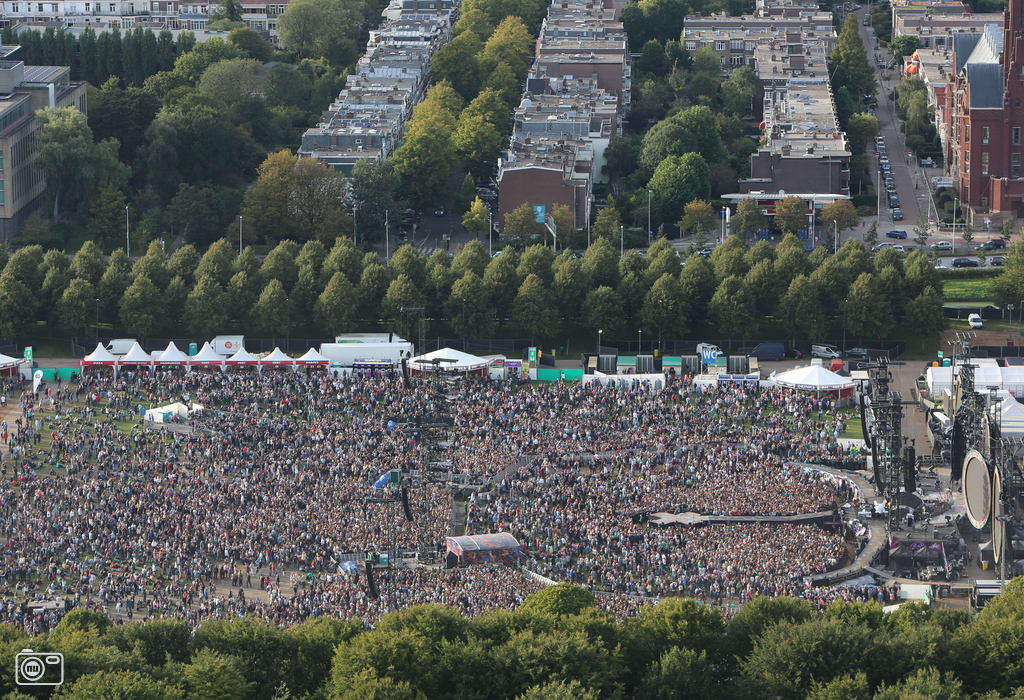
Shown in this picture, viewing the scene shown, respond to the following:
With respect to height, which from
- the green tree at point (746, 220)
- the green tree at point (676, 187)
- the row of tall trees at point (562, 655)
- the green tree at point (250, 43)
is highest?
the green tree at point (250, 43)

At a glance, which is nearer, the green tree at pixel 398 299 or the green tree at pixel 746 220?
the green tree at pixel 398 299

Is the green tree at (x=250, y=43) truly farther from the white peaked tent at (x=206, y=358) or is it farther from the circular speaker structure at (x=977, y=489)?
the circular speaker structure at (x=977, y=489)

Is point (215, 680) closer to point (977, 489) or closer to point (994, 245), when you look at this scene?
point (977, 489)

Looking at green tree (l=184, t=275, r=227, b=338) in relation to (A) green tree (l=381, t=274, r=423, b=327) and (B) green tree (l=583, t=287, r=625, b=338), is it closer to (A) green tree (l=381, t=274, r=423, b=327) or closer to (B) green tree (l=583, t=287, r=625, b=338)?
(A) green tree (l=381, t=274, r=423, b=327)

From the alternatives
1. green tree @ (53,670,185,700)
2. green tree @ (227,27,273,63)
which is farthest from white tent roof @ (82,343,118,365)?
green tree @ (227,27,273,63)

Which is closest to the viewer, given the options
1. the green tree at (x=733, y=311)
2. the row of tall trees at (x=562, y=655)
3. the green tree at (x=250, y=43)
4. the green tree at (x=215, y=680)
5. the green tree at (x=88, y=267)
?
the green tree at (x=215, y=680)

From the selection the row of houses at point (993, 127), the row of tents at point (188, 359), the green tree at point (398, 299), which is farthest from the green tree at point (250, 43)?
the row of tents at point (188, 359)

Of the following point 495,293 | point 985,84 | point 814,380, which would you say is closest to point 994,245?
point 985,84
